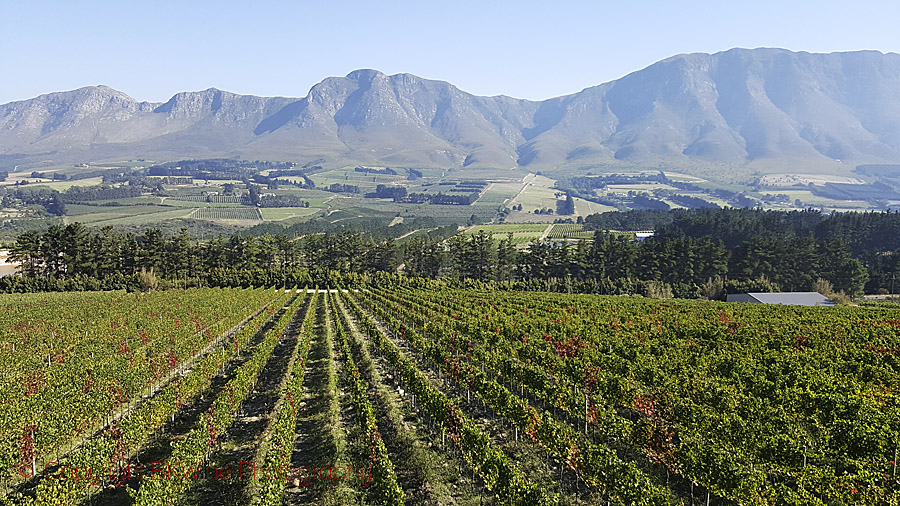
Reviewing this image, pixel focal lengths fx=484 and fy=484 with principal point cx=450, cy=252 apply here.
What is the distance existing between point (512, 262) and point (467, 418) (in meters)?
92.3

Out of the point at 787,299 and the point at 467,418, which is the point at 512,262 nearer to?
the point at 787,299

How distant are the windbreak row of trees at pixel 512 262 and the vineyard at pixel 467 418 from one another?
184 feet

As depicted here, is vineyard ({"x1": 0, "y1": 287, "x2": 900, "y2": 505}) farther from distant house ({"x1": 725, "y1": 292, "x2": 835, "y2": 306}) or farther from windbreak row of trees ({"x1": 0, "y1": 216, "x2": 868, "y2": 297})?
windbreak row of trees ({"x1": 0, "y1": 216, "x2": 868, "y2": 297})

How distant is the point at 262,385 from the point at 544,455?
20745mm

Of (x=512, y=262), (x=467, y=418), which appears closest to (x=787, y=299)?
(x=512, y=262)

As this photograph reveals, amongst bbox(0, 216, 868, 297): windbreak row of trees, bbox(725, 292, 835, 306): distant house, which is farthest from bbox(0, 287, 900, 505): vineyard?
bbox(0, 216, 868, 297): windbreak row of trees

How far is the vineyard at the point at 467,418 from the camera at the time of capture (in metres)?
17.6

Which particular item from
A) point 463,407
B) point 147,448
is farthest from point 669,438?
point 147,448

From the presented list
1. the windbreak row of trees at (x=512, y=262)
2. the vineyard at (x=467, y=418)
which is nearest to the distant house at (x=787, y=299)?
the windbreak row of trees at (x=512, y=262)

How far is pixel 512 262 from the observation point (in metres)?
117

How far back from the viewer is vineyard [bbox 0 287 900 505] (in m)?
17.6

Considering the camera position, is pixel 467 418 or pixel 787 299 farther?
pixel 787 299

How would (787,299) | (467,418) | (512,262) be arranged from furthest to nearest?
(512,262), (787,299), (467,418)

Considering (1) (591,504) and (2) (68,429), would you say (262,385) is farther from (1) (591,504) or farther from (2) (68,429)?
(1) (591,504)
